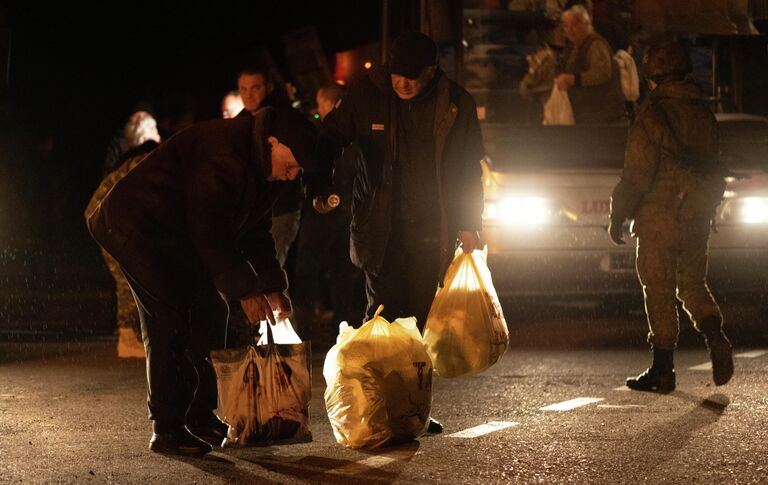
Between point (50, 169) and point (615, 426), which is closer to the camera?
point (615, 426)

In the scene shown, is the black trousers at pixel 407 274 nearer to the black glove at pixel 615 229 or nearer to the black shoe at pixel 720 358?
the black glove at pixel 615 229

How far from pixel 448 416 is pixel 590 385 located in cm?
A: 143

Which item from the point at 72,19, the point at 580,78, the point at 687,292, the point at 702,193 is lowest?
the point at 687,292

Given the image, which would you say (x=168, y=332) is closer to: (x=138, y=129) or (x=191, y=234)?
(x=191, y=234)

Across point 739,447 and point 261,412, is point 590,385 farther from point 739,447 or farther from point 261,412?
point 261,412

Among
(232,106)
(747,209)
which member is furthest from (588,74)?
(232,106)

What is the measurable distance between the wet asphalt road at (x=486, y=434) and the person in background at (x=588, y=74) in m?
2.51

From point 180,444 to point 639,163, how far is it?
10.6 ft

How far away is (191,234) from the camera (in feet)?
20.5

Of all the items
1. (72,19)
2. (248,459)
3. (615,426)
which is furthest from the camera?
(72,19)

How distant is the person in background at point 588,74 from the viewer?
11.9 metres

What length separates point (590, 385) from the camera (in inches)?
346

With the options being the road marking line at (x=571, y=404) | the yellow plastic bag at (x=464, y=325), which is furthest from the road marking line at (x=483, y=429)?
the road marking line at (x=571, y=404)

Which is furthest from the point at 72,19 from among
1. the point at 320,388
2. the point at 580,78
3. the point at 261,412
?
the point at 261,412
